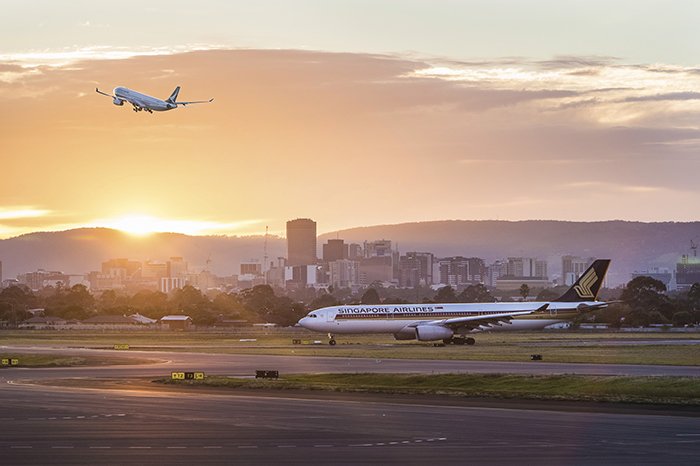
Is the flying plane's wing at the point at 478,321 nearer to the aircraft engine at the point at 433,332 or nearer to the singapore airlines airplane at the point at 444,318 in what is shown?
the singapore airlines airplane at the point at 444,318

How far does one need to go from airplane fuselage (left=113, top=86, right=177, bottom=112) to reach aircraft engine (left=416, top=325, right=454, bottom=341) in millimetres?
31828

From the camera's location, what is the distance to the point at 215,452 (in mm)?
35344

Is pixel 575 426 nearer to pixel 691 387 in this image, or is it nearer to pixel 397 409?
pixel 397 409

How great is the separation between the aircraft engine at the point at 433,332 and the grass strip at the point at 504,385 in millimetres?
44348

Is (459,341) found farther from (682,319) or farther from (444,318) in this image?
(682,319)

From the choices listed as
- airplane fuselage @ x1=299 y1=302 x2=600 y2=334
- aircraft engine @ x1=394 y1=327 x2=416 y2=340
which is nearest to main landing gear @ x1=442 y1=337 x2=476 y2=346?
airplane fuselage @ x1=299 y1=302 x2=600 y2=334

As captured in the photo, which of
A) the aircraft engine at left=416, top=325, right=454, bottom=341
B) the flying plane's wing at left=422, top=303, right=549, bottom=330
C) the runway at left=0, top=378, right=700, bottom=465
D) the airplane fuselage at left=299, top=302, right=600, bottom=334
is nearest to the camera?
the runway at left=0, top=378, right=700, bottom=465

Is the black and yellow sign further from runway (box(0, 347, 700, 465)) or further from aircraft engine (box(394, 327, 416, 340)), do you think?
aircraft engine (box(394, 327, 416, 340))

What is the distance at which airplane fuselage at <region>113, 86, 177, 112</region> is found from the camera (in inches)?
4535

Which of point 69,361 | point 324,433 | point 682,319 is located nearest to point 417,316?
point 69,361

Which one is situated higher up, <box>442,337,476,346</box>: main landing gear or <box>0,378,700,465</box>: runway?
<box>442,337,476,346</box>: main landing gear

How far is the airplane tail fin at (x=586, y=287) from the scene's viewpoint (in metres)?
119

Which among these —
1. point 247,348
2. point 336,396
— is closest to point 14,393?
point 336,396

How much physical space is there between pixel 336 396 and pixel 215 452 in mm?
19195
